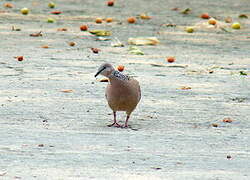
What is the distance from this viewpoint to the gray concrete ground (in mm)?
6059

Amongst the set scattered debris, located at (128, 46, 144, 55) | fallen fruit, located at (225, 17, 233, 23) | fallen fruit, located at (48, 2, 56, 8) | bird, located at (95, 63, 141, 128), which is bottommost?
fallen fruit, located at (48, 2, 56, 8)

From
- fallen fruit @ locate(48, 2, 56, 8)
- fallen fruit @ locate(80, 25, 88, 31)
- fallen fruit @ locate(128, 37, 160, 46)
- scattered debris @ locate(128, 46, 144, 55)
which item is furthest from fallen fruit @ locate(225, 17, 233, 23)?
scattered debris @ locate(128, 46, 144, 55)

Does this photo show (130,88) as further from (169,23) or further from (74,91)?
(169,23)

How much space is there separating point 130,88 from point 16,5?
10.9m

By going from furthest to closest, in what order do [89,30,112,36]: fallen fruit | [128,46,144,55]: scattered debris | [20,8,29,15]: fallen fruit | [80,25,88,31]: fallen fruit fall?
[20,8,29,15]: fallen fruit → [80,25,88,31]: fallen fruit → [89,30,112,36]: fallen fruit → [128,46,144,55]: scattered debris

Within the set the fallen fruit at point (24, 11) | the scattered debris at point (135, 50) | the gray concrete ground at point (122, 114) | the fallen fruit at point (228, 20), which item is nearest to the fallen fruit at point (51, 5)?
the fallen fruit at point (24, 11)

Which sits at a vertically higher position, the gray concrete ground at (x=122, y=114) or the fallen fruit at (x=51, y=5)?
the gray concrete ground at (x=122, y=114)

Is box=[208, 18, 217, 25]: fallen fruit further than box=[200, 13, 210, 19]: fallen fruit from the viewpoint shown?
No

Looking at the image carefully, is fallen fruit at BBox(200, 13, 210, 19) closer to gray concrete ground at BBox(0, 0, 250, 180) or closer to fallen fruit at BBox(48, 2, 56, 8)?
gray concrete ground at BBox(0, 0, 250, 180)

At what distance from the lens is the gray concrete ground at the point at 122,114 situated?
6.06 m

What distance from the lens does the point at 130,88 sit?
290 inches

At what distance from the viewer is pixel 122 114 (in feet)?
27.9

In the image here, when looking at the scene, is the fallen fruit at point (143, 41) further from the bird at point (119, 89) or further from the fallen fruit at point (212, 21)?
A: the bird at point (119, 89)

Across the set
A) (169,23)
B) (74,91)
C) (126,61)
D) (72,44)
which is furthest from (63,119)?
(169,23)
